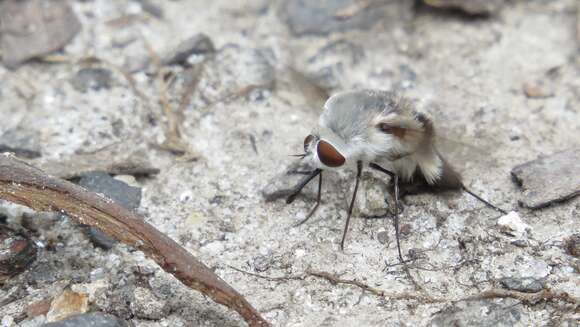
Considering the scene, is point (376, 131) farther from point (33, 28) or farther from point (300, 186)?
point (33, 28)

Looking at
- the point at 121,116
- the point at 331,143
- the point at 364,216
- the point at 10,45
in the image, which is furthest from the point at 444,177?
the point at 10,45

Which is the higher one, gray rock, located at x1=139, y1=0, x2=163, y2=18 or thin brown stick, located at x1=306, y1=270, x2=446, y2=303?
gray rock, located at x1=139, y1=0, x2=163, y2=18

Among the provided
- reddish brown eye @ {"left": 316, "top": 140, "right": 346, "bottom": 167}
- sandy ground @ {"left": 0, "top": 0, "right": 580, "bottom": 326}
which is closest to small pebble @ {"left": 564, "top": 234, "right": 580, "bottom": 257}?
sandy ground @ {"left": 0, "top": 0, "right": 580, "bottom": 326}

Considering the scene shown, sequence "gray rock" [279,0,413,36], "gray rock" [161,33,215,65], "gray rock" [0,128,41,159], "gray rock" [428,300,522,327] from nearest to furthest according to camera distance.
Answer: "gray rock" [428,300,522,327] < "gray rock" [0,128,41,159] < "gray rock" [161,33,215,65] < "gray rock" [279,0,413,36]

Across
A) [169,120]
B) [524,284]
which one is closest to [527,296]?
[524,284]

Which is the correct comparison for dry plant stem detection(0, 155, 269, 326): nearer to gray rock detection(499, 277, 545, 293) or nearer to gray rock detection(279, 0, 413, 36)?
gray rock detection(499, 277, 545, 293)

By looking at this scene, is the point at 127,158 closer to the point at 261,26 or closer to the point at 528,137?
the point at 261,26

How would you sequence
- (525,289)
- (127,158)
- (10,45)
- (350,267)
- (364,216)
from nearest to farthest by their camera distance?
(525,289), (350,267), (364,216), (127,158), (10,45)
